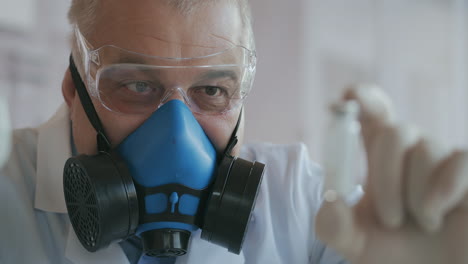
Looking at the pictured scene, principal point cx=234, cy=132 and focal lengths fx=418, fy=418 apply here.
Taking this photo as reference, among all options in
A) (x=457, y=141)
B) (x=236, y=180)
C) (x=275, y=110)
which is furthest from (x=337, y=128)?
(x=457, y=141)

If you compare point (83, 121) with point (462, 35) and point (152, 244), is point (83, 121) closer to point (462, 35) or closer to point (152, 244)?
point (152, 244)

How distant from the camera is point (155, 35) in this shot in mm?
1039

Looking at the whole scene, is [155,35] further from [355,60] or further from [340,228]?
[355,60]

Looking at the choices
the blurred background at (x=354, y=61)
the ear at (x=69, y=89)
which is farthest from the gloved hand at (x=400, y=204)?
the blurred background at (x=354, y=61)

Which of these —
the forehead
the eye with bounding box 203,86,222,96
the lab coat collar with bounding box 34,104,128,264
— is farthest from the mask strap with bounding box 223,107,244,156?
the lab coat collar with bounding box 34,104,128,264

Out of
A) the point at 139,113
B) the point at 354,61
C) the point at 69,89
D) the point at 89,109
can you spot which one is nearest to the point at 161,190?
the point at 139,113

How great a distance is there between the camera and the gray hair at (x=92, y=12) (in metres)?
1.06

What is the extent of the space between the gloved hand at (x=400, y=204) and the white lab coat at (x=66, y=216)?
0.64 m

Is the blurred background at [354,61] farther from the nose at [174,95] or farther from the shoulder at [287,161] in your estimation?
the nose at [174,95]

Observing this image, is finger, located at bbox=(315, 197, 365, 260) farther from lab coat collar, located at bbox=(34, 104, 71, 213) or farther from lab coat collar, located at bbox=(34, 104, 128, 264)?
lab coat collar, located at bbox=(34, 104, 71, 213)

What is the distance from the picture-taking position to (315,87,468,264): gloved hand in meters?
0.53

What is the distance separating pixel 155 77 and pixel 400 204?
27.5 inches

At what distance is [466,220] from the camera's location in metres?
0.56

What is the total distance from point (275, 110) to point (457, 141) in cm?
170
